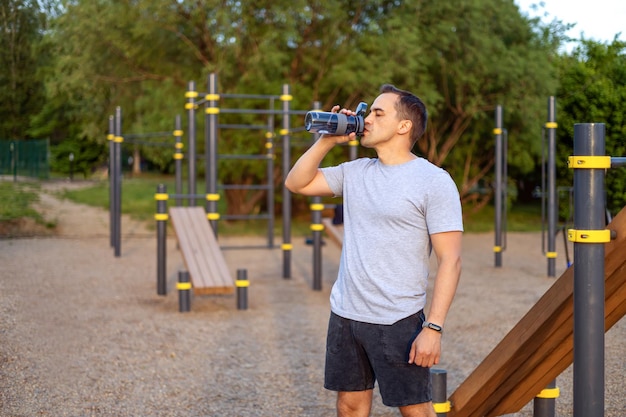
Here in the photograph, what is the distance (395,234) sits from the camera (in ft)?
9.98

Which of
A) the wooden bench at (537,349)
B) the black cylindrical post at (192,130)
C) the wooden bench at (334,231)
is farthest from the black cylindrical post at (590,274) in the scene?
the black cylindrical post at (192,130)

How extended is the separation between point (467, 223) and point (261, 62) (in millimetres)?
6871

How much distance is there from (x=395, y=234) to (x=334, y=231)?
7493mm

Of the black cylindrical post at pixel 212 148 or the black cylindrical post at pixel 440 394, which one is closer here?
the black cylindrical post at pixel 440 394

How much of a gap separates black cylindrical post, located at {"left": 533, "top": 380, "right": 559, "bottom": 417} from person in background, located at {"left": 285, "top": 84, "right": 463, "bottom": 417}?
3.84 ft

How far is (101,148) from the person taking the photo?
18516 millimetres

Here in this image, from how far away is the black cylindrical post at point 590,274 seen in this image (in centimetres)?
273

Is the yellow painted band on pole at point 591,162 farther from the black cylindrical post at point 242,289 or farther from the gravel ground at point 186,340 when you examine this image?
the black cylindrical post at point 242,289

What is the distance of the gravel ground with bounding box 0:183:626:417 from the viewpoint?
514 centimetres

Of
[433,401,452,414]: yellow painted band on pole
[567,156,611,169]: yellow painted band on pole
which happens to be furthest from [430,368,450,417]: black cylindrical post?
[567,156,611,169]: yellow painted band on pole

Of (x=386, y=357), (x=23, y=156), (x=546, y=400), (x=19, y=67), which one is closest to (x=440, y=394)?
(x=546, y=400)

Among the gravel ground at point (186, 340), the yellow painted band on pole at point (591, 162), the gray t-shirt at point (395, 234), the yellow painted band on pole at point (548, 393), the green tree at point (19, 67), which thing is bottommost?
the gravel ground at point (186, 340)

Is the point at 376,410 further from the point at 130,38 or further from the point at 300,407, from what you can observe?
the point at 130,38

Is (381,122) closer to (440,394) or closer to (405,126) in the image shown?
(405,126)
